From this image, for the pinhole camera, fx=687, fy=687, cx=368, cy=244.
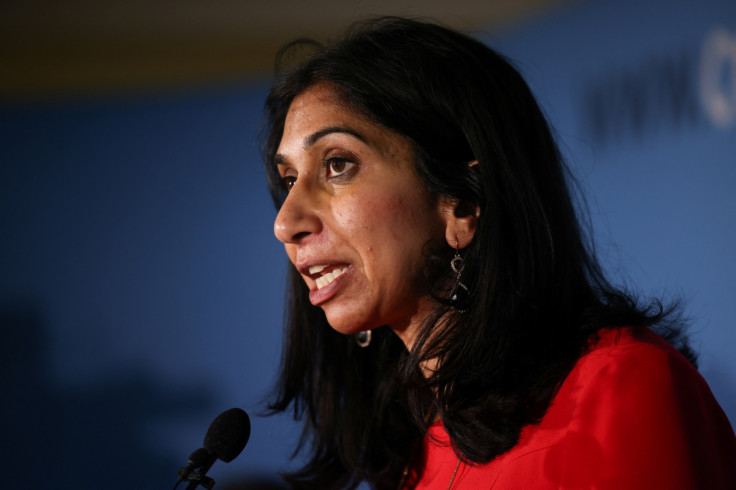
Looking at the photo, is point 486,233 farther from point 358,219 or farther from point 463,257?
point 358,219

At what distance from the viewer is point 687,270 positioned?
1.95m

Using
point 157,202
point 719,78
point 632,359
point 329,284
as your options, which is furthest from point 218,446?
point 157,202

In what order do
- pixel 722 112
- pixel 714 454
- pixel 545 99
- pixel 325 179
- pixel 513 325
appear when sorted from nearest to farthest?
pixel 714 454 < pixel 513 325 < pixel 325 179 < pixel 722 112 < pixel 545 99

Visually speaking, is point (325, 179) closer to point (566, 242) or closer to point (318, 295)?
point (318, 295)

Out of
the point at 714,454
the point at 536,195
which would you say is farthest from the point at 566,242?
the point at 714,454

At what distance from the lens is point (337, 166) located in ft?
4.09

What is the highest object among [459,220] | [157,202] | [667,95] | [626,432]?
[157,202]

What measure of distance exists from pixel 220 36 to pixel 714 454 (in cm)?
244

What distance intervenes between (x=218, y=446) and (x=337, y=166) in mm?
521

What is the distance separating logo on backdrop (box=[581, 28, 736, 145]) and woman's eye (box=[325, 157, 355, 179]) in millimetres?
1182

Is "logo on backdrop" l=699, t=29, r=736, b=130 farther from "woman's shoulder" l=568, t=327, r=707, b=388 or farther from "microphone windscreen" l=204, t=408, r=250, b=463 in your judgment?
"microphone windscreen" l=204, t=408, r=250, b=463

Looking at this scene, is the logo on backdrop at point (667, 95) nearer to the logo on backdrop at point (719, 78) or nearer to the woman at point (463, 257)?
the logo on backdrop at point (719, 78)

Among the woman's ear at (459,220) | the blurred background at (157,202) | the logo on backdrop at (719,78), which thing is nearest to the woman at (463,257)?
the woman's ear at (459,220)

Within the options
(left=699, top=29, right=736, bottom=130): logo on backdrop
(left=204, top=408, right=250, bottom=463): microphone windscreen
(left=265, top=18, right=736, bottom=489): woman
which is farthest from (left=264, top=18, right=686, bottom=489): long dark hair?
(left=699, top=29, right=736, bottom=130): logo on backdrop
